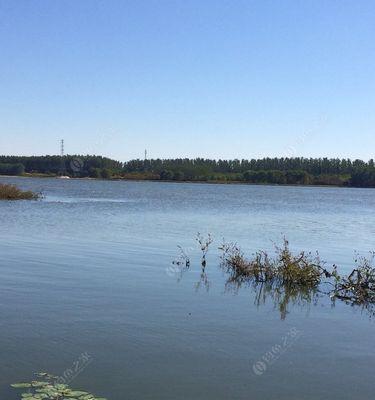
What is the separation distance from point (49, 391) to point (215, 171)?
190 metres

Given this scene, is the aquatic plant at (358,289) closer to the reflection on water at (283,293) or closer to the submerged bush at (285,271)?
the reflection on water at (283,293)

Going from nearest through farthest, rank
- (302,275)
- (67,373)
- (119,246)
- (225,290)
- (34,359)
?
(67,373) → (34,359) → (225,290) → (302,275) → (119,246)

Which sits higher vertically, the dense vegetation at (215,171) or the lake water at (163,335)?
the dense vegetation at (215,171)

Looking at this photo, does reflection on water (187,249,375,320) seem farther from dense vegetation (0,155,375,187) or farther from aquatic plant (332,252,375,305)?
dense vegetation (0,155,375,187)

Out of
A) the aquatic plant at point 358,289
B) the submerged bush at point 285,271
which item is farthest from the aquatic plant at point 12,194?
the aquatic plant at point 358,289

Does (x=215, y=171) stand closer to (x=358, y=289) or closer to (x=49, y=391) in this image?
(x=358, y=289)

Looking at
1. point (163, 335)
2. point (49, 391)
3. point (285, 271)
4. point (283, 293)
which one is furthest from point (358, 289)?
point (49, 391)

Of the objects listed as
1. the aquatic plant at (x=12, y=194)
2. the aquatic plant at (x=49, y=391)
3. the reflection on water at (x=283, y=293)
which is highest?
the aquatic plant at (x=12, y=194)

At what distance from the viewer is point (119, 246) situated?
2264 centimetres

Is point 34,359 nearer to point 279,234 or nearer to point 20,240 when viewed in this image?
point 20,240

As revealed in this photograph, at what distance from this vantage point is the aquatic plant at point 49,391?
24.0ft

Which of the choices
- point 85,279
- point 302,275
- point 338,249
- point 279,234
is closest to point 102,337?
point 85,279

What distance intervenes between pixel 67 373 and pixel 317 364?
13.2 feet

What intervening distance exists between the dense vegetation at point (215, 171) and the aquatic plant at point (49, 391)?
167811 millimetres
